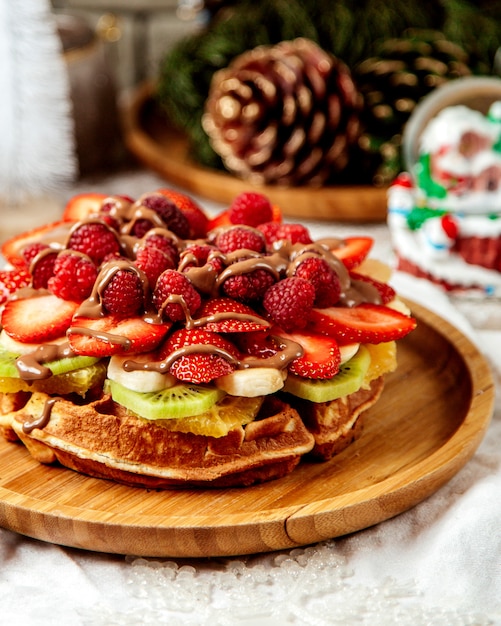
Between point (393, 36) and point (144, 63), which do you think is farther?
point (144, 63)

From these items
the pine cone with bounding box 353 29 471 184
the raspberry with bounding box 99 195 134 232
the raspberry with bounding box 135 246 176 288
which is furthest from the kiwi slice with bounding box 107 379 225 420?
the pine cone with bounding box 353 29 471 184

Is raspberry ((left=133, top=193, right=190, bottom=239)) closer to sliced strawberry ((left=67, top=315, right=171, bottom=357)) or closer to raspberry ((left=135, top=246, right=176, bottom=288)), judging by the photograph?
raspberry ((left=135, top=246, right=176, bottom=288))

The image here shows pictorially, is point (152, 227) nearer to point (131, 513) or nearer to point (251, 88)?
point (131, 513)

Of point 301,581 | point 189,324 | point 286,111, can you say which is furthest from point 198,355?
point 286,111

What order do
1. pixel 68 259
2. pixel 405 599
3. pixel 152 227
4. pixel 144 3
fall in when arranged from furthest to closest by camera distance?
pixel 144 3, pixel 152 227, pixel 68 259, pixel 405 599

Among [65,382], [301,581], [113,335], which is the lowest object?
[301,581]

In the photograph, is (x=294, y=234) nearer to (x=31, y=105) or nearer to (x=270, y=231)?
(x=270, y=231)

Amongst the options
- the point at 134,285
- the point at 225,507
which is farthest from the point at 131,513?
the point at 134,285

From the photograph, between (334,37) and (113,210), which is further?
(334,37)
